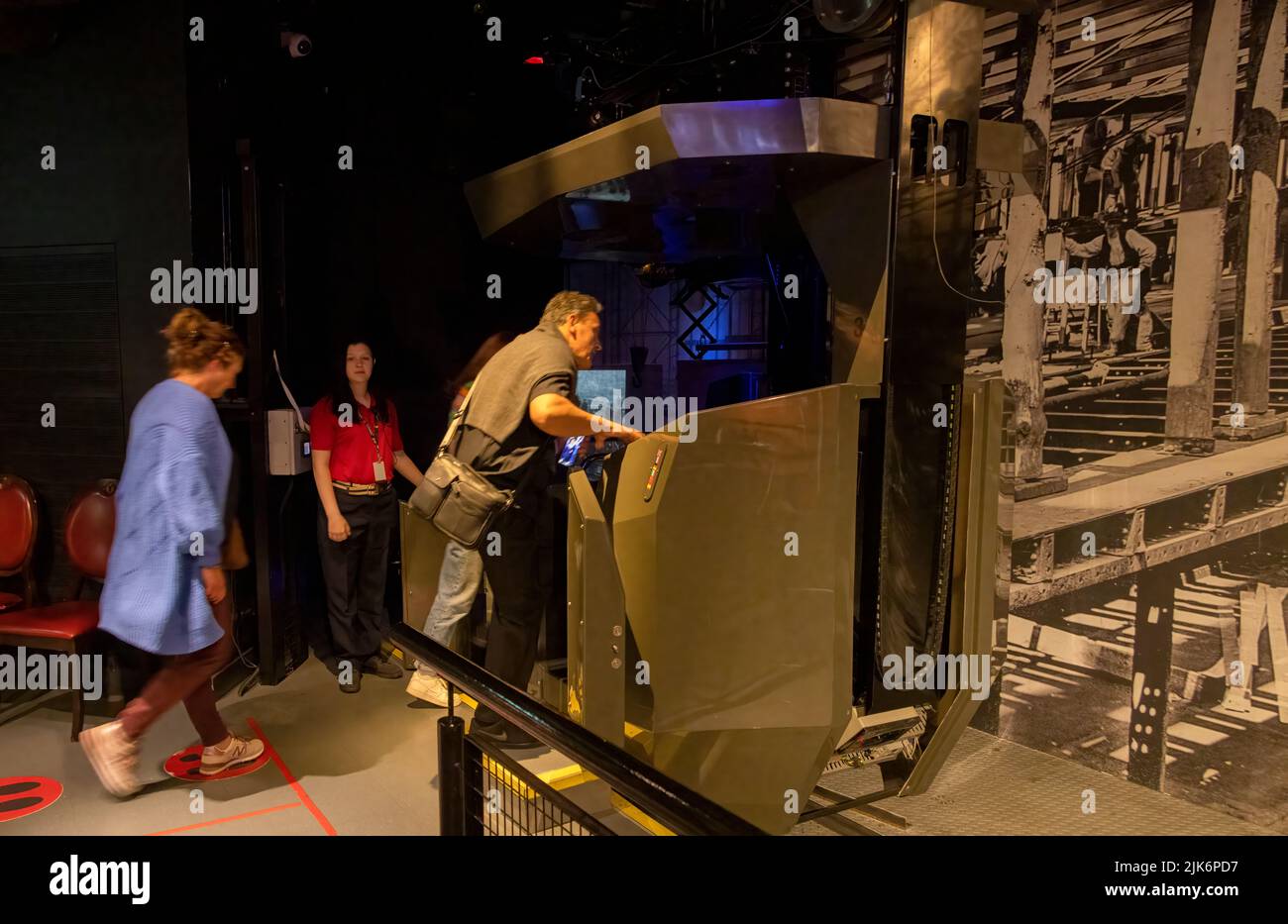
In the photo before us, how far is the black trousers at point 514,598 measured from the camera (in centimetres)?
324

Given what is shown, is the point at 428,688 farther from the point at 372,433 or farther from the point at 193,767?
the point at 372,433

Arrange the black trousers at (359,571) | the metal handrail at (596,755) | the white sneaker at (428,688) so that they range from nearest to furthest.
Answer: the metal handrail at (596,755), the white sneaker at (428,688), the black trousers at (359,571)

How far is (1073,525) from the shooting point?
3.51 meters

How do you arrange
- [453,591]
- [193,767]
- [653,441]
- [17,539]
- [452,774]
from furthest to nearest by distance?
[17,539] → [453,591] → [193,767] → [653,441] → [452,774]

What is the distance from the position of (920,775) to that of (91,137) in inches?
181

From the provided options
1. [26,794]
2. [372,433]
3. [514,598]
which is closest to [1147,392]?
[514,598]

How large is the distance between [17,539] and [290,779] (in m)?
1.99

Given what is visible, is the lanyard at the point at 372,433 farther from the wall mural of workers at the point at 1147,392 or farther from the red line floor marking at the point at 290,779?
the wall mural of workers at the point at 1147,392

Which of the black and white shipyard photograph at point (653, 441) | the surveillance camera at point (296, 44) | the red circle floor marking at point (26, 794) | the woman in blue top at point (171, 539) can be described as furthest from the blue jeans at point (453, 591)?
Answer: the surveillance camera at point (296, 44)

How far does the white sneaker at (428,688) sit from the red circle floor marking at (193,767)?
0.66 meters

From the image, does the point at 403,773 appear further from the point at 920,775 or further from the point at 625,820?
the point at 920,775

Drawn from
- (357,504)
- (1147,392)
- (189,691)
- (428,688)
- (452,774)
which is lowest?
(428,688)

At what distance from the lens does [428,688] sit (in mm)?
3895

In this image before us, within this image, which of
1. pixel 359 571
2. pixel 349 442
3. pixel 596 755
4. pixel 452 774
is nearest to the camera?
pixel 596 755
